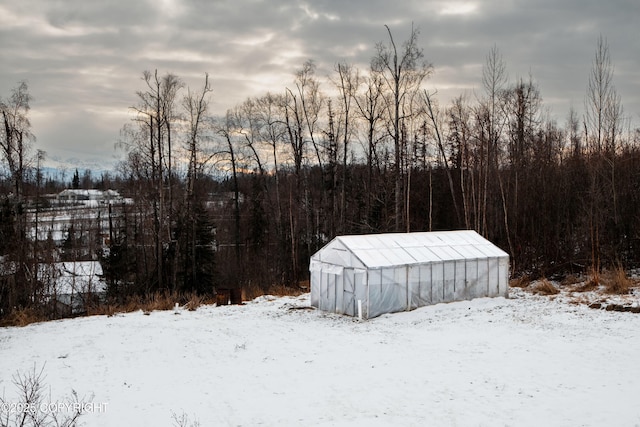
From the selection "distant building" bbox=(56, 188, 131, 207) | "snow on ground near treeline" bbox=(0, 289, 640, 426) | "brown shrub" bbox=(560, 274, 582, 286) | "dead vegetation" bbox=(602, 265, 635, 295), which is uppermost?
"distant building" bbox=(56, 188, 131, 207)

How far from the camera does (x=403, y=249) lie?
1692cm

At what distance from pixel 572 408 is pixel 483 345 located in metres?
3.89

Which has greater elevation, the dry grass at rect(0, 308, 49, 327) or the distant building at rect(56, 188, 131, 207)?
the distant building at rect(56, 188, 131, 207)

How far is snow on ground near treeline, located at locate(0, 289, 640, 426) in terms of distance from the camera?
27.1 feet

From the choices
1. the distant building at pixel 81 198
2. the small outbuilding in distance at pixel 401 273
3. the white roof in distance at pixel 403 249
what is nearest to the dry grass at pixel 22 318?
the small outbuilding in distance at pixel 401 273

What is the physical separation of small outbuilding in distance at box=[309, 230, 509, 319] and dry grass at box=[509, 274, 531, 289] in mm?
2180

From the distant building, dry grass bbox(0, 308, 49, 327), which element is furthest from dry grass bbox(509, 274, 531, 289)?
the distant building

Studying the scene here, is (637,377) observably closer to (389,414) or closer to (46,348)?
(389,414)

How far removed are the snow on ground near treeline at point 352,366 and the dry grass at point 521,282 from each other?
Result: 3314 mm

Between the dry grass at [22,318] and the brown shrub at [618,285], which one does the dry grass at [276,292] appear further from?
the brown shrub at [618,285]

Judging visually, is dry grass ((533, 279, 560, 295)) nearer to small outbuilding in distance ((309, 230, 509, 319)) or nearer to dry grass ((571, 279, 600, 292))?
dry grass ((571, 279, 600, 292))

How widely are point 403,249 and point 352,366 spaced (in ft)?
22.3

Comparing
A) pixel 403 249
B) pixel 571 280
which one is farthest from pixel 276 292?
pixel 571 280

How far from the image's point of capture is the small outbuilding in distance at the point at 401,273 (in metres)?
15.6
